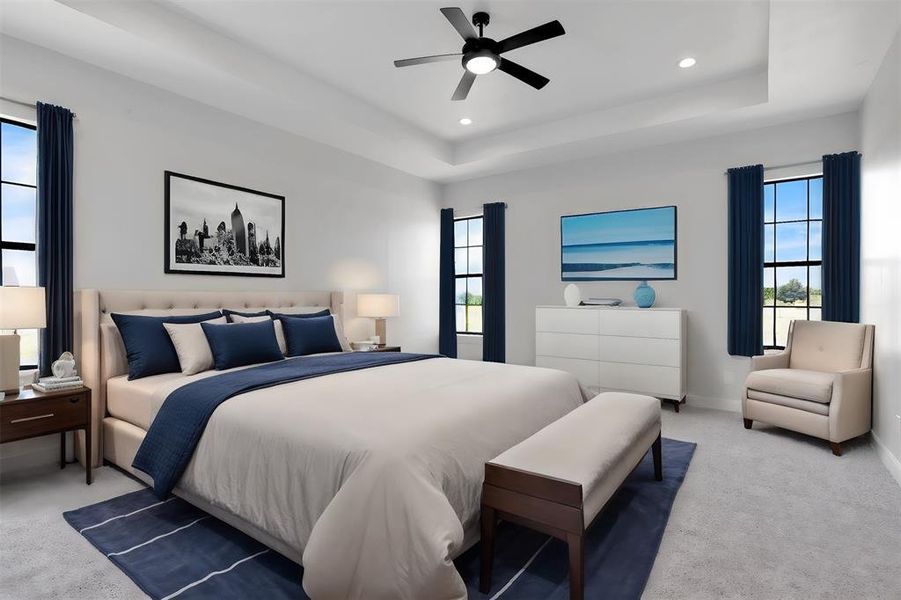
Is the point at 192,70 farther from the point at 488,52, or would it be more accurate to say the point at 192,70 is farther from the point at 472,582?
the point at 472,582

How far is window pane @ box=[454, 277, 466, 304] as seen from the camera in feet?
22.4

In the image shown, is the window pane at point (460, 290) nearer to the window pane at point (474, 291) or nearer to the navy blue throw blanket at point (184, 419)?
the window pane at point (474, 291)

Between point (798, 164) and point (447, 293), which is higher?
point (798, 164)

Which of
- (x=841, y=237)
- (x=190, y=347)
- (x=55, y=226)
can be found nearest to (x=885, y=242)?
(x=841, y=237)

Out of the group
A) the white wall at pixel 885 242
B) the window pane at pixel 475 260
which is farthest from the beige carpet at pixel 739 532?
the window pane at pixel 475 260

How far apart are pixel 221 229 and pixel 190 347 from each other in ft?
4.48

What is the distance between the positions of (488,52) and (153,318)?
296 centimetres

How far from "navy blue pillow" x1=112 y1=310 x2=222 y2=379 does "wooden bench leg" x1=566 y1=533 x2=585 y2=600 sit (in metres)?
2.88

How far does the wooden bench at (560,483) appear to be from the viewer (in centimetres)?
171

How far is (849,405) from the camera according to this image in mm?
3482

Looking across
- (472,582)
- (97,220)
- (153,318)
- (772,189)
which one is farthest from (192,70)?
(772,189)

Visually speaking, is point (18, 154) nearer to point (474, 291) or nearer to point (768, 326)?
point (474, 291)

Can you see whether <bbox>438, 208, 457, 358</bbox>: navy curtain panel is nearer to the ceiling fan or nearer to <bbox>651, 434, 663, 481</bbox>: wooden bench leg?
the ceiling fan

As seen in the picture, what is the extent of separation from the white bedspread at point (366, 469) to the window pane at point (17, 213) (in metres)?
1.61
